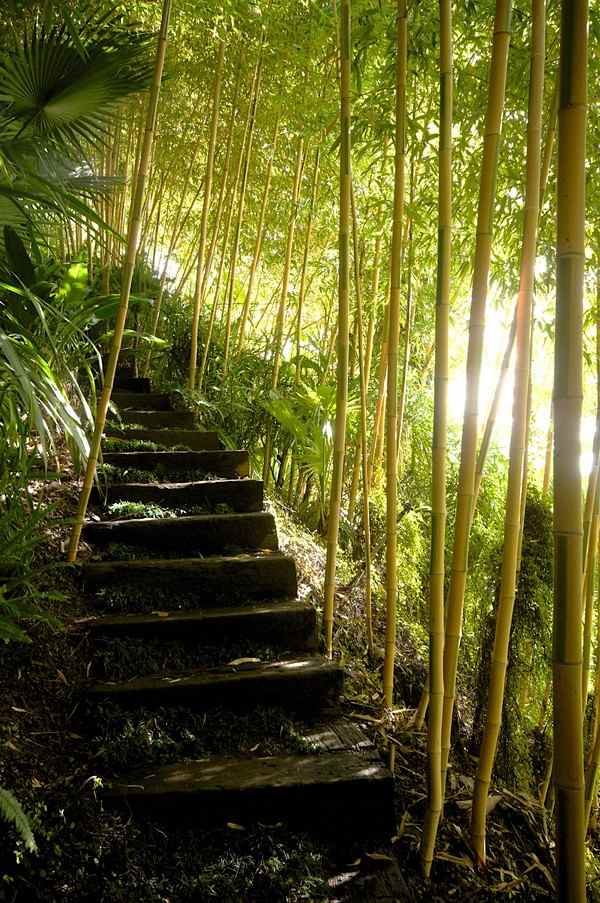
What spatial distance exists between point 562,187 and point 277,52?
3094 millimetres

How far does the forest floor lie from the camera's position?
54.0 inches

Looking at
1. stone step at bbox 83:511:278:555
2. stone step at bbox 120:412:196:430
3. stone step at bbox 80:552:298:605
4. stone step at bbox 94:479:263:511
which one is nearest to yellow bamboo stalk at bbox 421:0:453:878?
stone step at bbox 80:552:298:605

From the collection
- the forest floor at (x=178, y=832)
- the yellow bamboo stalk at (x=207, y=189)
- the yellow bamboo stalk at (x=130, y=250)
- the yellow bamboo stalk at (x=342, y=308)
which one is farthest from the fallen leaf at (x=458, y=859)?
the yellow bamboo stalk at (x=207, y=189)

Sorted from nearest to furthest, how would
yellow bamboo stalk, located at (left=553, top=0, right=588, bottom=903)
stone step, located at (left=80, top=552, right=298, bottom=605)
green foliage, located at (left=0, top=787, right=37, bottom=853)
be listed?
yellow bamboo stalk, located at (left=553, top=0, right=588, bottom=903)
green foliage, located at (left=0, top=787, right=37, bottom=853)
stone step, located at (left=80, top=552, right=298, bottom=605)

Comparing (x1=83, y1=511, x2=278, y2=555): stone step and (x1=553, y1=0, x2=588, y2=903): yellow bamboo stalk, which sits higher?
(x1=553, y1=0, x2=588, y2=903): yellow bamboo stalk

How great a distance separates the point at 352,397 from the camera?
3.89 metres

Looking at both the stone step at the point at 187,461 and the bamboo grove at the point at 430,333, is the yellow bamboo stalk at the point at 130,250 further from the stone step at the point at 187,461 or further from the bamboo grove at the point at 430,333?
the stone step at the point at 187,461

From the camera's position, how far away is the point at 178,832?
1549 millimetres

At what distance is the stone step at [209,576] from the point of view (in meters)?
2.25

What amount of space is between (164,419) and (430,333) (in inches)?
96.4

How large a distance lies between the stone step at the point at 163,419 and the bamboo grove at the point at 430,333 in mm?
219

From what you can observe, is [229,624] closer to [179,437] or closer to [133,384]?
[179,437]

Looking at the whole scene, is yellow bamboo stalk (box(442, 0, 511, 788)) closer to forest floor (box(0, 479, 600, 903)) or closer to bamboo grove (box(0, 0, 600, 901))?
bamboo grove (box(0, 0, 600, 901))

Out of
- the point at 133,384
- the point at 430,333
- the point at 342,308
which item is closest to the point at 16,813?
the point at 342,308
